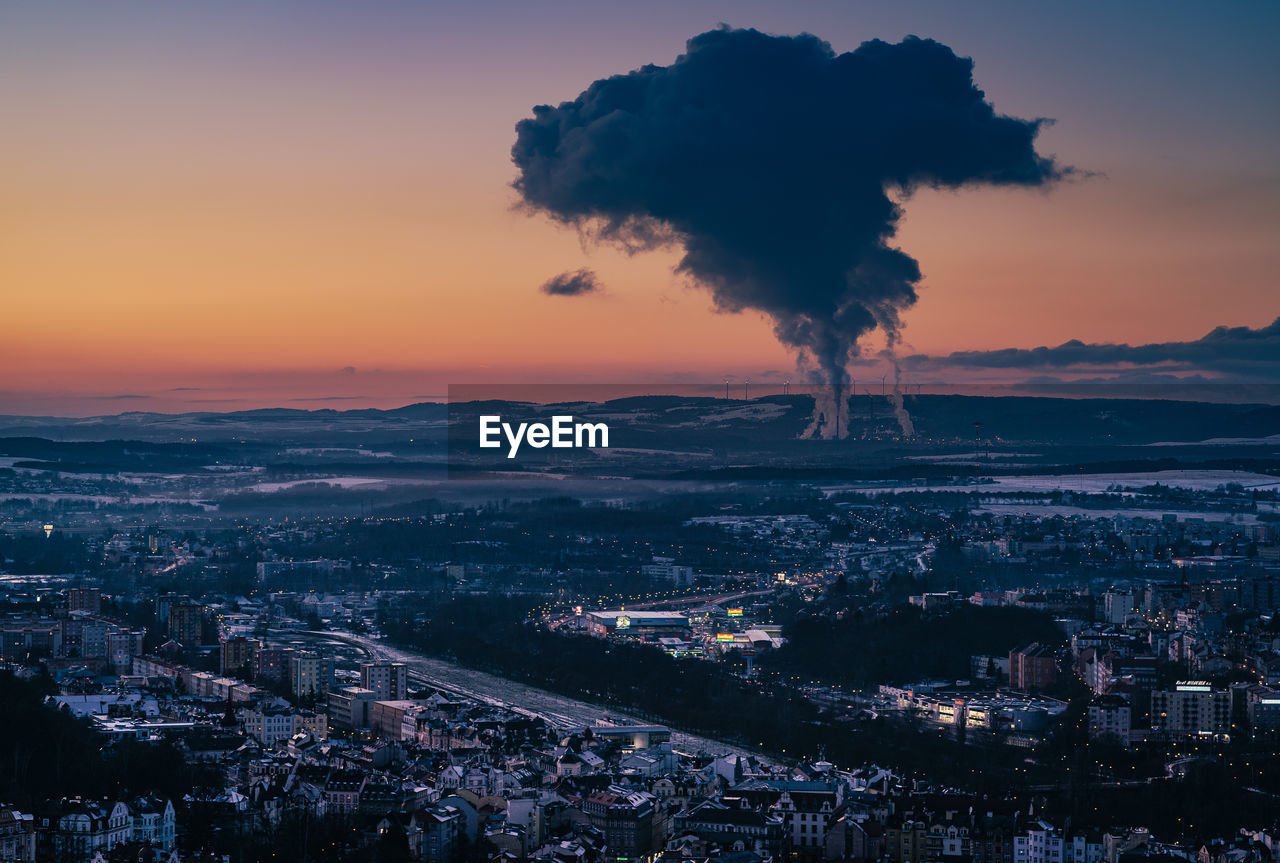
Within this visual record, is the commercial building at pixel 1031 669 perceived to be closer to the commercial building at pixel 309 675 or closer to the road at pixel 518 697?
the road at pixel 518 697

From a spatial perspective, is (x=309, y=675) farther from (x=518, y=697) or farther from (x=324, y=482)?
(x=324, y=482)

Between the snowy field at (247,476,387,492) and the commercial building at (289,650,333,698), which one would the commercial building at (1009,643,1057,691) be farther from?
the snowy field at (247,476,387,492)

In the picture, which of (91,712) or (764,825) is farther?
(91,712)

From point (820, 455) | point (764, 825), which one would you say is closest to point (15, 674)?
point (764, 825)

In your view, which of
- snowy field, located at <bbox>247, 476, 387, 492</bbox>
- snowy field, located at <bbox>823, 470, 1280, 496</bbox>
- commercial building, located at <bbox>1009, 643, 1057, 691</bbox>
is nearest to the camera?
commercial building, located at <bbox>1009, 643, 1057, 691</bbox>

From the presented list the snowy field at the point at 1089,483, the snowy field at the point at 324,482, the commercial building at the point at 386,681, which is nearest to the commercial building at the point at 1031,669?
the commercial building at the point at 386,681

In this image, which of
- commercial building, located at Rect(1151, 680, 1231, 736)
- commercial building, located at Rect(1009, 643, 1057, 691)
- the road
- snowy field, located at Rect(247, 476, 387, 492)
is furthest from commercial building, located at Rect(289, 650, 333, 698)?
snowy field, located at Rect(247, 476, 387, 492)

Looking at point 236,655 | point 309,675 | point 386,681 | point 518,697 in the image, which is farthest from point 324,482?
point 386,681

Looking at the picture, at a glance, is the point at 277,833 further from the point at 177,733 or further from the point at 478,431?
the point at 478,431
